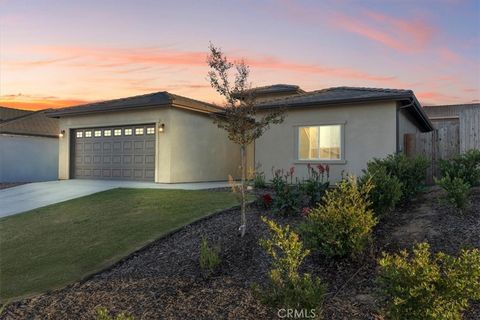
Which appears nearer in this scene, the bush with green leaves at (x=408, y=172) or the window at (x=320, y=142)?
the bush with green leaves at (x=408, y=172)

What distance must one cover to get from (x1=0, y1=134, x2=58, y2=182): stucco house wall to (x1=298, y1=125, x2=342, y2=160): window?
16968 millimetres

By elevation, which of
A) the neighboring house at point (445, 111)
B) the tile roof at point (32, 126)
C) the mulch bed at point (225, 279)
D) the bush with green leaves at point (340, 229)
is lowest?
the mulch bed at point (225, 279)

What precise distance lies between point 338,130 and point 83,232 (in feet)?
29.2

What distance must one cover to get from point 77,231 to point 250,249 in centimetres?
455

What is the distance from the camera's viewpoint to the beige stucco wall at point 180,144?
16.5 m

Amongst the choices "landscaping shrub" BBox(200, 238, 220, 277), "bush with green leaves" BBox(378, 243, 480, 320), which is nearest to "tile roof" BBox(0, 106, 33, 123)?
"landscaping shrub" BBox(200, 238, 220, 277)

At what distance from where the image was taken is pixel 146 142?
1717 centimetres

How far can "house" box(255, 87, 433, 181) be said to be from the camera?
42.9 feet

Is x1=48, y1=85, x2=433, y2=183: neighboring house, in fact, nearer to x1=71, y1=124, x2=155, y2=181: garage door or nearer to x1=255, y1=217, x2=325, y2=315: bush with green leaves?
x1=71, y1=124, x2=155, y2=181: garage door

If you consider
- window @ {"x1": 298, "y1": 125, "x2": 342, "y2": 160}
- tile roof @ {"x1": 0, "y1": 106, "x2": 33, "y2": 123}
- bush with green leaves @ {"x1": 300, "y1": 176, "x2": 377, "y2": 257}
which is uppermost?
tile roof @ {"x1": 0, "y1": 106, "x2": 33, "y2": 123}

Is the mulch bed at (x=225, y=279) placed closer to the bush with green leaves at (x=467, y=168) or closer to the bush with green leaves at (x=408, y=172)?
the bush with green leaves at (x=408, y=172)

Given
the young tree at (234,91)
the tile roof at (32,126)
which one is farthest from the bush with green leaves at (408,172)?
the tile roof at (32,126)

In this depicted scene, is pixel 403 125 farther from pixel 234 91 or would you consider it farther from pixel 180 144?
pixel 234 91

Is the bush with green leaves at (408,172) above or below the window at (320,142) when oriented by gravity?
below
